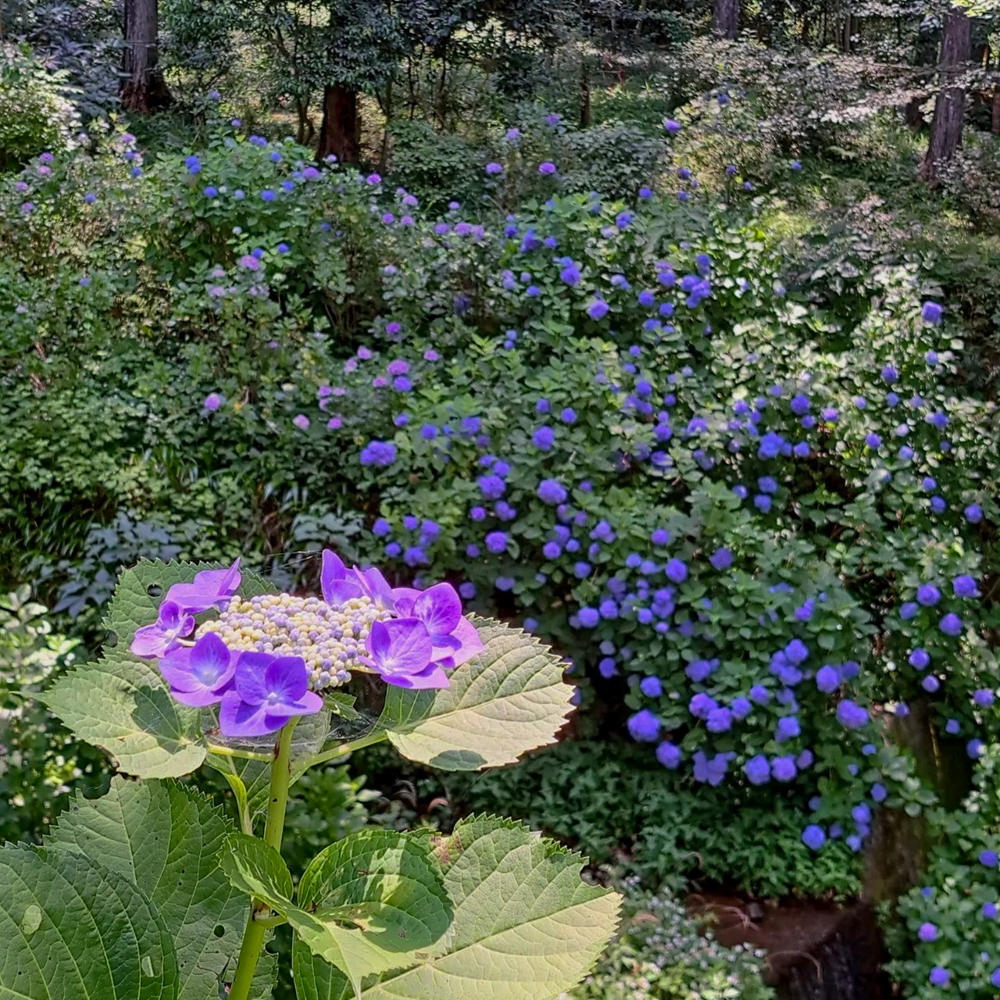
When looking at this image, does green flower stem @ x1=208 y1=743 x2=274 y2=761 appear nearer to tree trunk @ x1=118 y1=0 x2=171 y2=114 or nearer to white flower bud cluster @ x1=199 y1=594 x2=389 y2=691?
white flower bud cluster @ x1=199 y1=594 x2=389 y2=691

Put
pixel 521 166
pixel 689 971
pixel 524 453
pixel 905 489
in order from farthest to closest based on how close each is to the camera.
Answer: pixel 521 166 → pixel 905 489 → pixel 524 453 → pixel 689 971

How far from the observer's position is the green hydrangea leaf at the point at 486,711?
55 cm

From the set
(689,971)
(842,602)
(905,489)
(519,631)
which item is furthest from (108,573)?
(905,489)

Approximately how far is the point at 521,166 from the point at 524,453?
4.19 m

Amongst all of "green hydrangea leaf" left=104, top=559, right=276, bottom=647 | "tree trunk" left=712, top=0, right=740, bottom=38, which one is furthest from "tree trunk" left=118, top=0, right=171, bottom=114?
"green hydrangea leaf" left=104, top=559, right=276, bottom=647

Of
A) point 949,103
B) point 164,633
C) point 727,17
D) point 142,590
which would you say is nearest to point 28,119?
point 142,590

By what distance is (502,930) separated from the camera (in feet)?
1.87

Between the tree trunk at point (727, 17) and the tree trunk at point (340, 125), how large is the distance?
4569mm

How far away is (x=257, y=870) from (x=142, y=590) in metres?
0.27

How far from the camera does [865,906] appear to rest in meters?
2.54

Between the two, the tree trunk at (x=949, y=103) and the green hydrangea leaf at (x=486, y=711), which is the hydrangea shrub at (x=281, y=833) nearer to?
the green hydrangea leaf at (x=486, y=711)

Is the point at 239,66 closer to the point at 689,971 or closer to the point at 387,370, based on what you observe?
the point at 387,370

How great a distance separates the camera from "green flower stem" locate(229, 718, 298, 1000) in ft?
1.69

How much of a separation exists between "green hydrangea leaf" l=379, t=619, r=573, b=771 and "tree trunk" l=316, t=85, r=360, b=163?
8.53 meters
